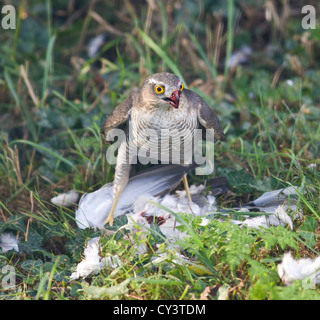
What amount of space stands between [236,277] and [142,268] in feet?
1.84

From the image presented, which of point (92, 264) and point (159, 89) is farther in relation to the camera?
point (159, 89)

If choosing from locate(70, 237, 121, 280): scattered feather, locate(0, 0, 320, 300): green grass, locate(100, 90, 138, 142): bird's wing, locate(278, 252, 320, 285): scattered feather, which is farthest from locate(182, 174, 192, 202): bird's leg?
locate(278, 252, 320, 285): scattered feather

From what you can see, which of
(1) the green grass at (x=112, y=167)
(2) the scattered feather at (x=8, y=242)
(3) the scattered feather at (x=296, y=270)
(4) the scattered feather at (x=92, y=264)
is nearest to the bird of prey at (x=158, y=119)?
(1) the green grass at (x=112, y=167)

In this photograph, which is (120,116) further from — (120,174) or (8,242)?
(8,242)

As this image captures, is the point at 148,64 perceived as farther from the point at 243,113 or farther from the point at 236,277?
the point at 236,277

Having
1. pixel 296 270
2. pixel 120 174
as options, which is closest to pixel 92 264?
pixel 120 174

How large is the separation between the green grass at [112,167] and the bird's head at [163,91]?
79cm

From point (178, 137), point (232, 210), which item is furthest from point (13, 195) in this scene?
point (232, 210)

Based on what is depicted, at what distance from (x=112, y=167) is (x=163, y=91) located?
980 millimetres

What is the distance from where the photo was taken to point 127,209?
385 cm

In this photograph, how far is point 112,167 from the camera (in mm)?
3949

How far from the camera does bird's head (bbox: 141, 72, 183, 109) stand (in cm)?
322

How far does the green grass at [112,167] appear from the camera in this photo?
2.74 metres

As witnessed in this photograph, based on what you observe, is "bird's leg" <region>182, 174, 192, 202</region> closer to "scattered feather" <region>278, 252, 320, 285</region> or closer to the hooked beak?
the hooked beak
